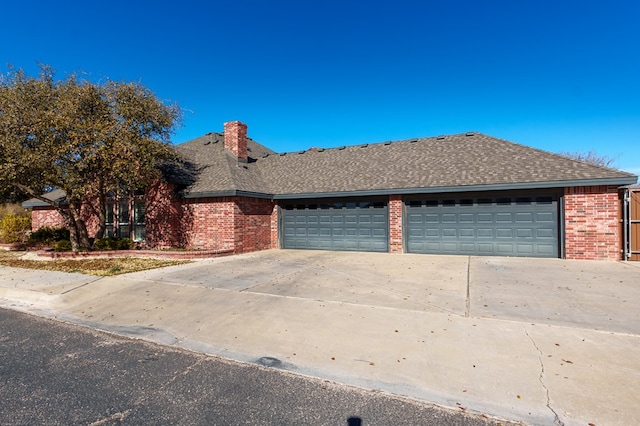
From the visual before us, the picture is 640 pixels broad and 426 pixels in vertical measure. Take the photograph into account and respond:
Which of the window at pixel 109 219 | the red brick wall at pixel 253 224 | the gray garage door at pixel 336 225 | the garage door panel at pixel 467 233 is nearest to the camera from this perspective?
the garage door panel at pixel 467 233

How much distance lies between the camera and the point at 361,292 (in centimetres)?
680

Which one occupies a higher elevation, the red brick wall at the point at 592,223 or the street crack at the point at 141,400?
the red brick wall at the point at 592,223

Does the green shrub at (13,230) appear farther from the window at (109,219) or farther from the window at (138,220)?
the window at (138,220)

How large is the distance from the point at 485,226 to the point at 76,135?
1391cm

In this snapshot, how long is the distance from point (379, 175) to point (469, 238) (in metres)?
4.26

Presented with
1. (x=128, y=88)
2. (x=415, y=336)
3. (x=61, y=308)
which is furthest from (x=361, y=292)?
(x=128, y=88)

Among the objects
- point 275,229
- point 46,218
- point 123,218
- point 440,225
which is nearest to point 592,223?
point 440,225

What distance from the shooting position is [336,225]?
14.4 m

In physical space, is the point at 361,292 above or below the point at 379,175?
below

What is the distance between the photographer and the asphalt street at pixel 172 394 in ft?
9.43

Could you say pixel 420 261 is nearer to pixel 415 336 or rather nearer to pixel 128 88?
pixel 415 336

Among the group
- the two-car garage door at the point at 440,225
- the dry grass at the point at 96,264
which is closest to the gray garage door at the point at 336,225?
the two-car garage door at the point at 440,225

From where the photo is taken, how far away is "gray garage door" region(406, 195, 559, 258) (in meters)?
11.3

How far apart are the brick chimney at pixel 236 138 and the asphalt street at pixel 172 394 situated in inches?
530
